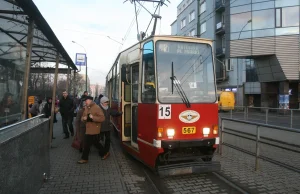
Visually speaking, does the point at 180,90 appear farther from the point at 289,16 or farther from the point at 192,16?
Answer: the point at 192,16

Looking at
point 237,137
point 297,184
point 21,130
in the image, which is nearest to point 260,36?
point 237,137

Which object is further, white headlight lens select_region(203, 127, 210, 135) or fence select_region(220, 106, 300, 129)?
fence select_region(220, 106, 300, 129)

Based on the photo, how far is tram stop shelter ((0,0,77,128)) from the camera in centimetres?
547

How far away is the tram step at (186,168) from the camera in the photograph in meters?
5.34

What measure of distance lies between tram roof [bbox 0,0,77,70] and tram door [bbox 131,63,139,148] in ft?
7.64

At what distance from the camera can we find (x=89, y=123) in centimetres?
686

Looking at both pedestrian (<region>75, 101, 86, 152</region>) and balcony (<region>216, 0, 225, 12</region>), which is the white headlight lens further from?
balcony (<region>216, 0, 225, 12</region>)

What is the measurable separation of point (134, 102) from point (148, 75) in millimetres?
1083

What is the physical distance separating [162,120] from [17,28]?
169 inches

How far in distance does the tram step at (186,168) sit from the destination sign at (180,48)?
95.1 inches

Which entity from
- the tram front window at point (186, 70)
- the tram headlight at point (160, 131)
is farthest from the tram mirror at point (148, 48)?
the tram headlight at point (160, 131)

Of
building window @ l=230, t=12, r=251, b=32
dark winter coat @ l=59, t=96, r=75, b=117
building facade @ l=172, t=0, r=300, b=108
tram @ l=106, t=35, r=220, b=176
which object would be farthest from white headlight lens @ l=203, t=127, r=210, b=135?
building window @ l=230, t=12, r=251, b=32

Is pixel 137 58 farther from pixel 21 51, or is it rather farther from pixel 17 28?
pixel 21 51

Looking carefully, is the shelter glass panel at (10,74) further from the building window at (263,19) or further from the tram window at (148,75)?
the building window at (263,19)
